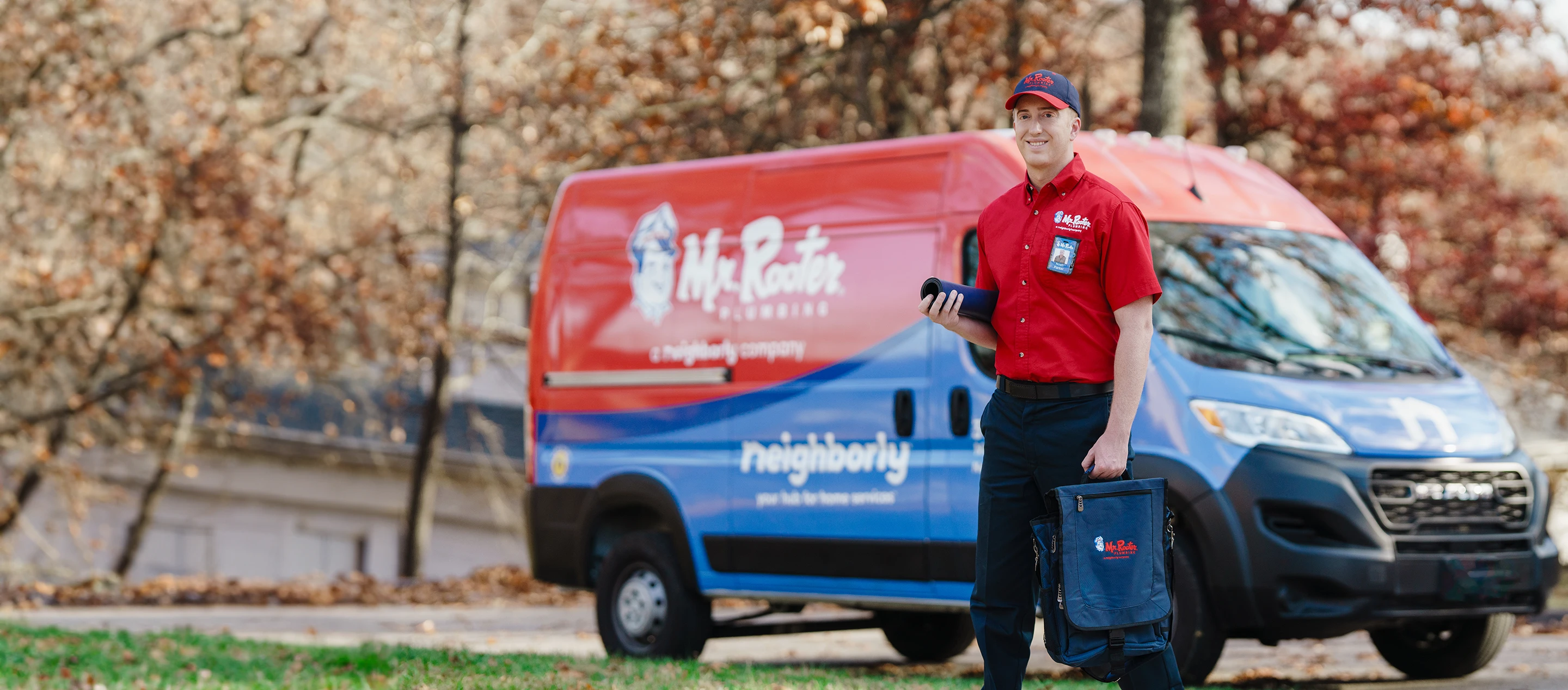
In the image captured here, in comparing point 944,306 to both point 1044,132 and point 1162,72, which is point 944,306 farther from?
point 1162,72

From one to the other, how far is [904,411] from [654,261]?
1833 mm

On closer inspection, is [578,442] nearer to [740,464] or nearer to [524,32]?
[740,464]

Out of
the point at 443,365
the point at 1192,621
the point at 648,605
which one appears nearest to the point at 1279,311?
the point at 1192,621

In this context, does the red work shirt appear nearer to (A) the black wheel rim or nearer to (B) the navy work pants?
(B) the navy work pants

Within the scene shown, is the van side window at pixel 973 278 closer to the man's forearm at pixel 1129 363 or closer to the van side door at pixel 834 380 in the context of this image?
the van side door at pixel 834 380

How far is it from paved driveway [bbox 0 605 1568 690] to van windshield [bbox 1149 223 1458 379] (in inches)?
61.7

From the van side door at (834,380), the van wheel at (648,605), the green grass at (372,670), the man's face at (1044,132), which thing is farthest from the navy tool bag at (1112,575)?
the van wheel at (648,605)

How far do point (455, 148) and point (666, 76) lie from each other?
426 centimetres

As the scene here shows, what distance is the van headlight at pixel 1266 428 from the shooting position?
7.12 metres

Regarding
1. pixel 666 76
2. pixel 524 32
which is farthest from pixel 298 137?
pixel 666 76

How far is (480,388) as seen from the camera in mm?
32219

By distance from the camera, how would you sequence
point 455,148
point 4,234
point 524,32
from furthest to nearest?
point 524,32 < point 455,148 < point 4,234

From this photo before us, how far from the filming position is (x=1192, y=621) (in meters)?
7.26

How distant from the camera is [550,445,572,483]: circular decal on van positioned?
9609mm
